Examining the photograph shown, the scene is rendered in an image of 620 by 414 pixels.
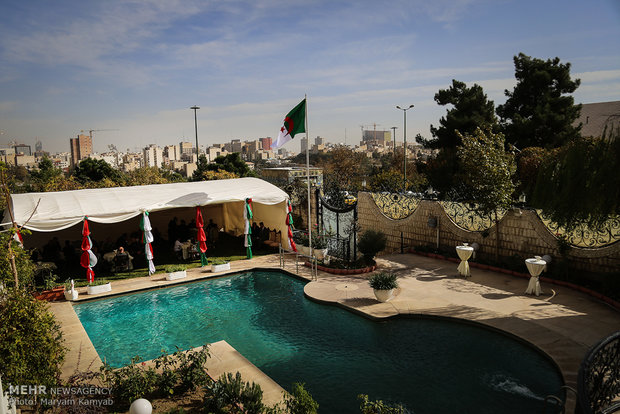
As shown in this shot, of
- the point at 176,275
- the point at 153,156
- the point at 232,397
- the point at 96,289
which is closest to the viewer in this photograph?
the point at 232,397

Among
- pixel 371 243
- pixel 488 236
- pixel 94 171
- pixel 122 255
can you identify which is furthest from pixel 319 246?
pixel 94 171

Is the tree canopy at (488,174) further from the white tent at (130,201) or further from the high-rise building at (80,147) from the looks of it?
the high-rise building at (80,147)

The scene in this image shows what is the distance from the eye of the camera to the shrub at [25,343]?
17.9 ft

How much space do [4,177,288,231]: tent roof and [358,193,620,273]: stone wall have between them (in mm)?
4082

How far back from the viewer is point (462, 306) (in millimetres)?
10219

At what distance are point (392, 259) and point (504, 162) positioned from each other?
16.4ft

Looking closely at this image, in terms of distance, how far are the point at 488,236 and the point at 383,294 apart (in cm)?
514

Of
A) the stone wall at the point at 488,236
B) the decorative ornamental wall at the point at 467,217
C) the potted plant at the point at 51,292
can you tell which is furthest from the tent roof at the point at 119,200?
the decorative ornamental wall at the point at 467,217

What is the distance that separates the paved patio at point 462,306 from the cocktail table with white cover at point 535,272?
189 mm

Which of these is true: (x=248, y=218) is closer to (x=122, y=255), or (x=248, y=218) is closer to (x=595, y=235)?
(x=122, y=255)

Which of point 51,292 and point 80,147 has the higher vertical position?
point 80,147

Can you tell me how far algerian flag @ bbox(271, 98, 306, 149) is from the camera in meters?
14.6

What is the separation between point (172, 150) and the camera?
18288 centimetres

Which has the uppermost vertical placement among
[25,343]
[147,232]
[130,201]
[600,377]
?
[130,201]
